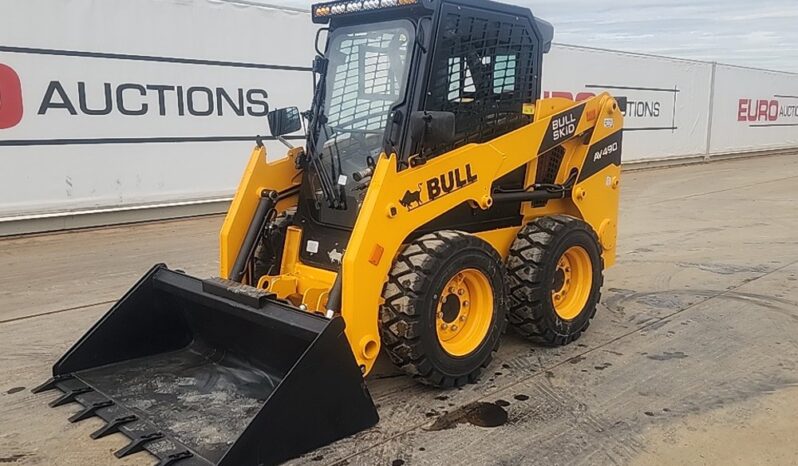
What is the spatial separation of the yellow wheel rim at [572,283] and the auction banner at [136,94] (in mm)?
6652

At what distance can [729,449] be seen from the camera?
3.31 m

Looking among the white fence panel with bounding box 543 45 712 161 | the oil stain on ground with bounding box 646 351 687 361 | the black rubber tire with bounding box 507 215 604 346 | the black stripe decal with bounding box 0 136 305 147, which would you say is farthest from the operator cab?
the white fence panel with bounding box 543 45 712 161

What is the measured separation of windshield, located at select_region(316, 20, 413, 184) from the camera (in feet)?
13.5

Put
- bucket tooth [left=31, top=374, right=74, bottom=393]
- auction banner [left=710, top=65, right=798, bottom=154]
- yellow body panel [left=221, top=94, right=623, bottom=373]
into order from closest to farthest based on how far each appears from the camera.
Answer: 1. yellow body panel [left=221, top=94, right=623, bottom=373]
2. bucket tooth [left=31, top=374, right=74, bottom=393]
3. auction banner [left=710, top=65, right=798, bottom=154]

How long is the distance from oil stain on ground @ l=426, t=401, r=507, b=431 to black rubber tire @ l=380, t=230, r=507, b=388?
0.21m

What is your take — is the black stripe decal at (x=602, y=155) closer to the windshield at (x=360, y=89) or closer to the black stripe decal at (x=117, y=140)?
the windshield at (x=360, y=89)

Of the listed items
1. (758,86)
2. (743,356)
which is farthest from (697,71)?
(743,356)

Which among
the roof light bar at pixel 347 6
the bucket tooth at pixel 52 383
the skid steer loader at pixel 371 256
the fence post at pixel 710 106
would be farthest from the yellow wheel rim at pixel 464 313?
the fence post at pixel 710 106

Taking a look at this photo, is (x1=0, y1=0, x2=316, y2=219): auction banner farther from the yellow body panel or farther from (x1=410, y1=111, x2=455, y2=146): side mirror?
(x1=410, y1=111, x2=455, y2=146): side mirror

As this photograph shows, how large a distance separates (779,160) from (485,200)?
67.7 ft

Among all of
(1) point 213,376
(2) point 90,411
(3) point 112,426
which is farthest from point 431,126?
(2) point 90,411

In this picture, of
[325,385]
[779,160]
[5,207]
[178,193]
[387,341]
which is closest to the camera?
[325,385]

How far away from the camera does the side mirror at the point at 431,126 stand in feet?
11.8

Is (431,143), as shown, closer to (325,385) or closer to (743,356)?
(325,385)
